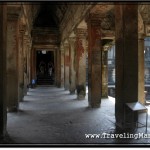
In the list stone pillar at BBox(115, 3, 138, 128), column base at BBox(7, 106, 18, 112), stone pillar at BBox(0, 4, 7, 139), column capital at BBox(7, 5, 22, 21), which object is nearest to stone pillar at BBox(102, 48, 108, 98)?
column base at BBox(7, 106, 18, 112)

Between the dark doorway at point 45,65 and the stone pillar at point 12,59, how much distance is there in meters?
19.1

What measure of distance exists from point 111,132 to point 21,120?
300 cm

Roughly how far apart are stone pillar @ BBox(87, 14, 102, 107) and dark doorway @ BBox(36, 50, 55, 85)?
1857cm

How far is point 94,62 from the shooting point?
11.0m

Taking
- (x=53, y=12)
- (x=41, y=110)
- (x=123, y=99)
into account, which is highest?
(x=53, y=12)

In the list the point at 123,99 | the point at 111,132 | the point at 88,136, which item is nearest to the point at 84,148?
the point at 88,136

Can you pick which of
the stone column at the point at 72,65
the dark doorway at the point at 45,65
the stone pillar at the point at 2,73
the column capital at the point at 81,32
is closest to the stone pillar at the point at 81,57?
the column capital at the point at 81,32

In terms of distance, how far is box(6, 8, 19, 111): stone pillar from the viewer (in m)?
10.0

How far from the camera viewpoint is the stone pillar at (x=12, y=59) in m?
10.0

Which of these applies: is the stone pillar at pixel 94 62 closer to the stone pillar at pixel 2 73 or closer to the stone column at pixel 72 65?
the stone pillar at pixel 2 73

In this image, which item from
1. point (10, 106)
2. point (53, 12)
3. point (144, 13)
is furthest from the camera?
point (53, 12)

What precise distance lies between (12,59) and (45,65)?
956 inches

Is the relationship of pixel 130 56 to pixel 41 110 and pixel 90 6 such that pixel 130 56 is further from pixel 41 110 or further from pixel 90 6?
pixel 41 110

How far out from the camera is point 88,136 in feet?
20.5
